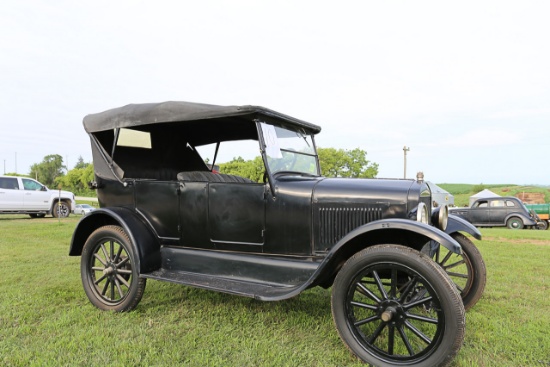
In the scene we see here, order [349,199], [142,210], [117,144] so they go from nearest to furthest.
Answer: [349,199] < [142,210] < [117,144]

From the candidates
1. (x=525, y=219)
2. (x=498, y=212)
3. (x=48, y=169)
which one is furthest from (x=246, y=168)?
(x=48, y=169)

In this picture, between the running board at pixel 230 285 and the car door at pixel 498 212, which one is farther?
the car door at pixel 498 212

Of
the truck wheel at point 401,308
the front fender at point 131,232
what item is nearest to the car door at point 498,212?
the truck wheel at point 401,308

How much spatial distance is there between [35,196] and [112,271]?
12.2 meters

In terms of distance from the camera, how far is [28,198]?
43.4 feet

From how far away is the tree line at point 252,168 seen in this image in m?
3.97

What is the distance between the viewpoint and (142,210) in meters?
3.75

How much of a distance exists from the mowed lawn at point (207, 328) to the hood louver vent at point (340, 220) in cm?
77

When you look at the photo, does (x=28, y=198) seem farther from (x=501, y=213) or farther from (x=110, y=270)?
(x=501, y=213)

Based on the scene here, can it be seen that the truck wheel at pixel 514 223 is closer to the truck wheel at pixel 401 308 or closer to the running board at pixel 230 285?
the truck wheel at pixel 401 308

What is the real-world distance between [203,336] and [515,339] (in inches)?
94.6

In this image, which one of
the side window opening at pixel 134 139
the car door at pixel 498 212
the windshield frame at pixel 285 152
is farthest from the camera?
the car door at pixel 498 212

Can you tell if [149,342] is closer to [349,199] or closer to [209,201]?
[209,201]

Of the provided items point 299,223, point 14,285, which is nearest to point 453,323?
point 299,223
